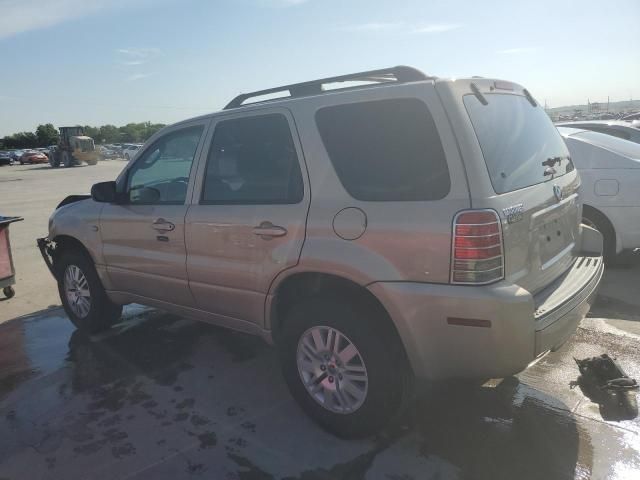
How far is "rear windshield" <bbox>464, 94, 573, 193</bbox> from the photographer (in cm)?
264

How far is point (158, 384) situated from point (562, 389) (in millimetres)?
2813

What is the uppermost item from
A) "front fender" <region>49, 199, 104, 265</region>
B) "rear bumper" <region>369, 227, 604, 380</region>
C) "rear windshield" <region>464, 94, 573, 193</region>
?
"rear windshield" <region>464, 94, 573, 193</region>

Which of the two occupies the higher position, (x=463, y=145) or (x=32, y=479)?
(x=463, y=145)

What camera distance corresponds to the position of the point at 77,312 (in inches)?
197

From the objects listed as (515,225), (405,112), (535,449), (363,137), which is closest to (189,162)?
(363,137)

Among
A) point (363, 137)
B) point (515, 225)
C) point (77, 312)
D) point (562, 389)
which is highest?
point (363, 137)

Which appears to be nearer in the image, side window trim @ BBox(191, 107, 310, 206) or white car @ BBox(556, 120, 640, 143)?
side window trim @ BBox(191, 107, 310, 206)

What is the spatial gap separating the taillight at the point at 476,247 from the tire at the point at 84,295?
11.4ft

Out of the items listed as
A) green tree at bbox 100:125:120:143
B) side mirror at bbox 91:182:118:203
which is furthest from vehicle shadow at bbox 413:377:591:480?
green tree at bbox 100:125:120:143

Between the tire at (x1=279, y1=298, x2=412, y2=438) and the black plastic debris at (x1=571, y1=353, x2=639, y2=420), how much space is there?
137cm

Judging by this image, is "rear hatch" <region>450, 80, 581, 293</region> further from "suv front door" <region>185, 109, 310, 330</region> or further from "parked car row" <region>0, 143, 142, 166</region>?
"parked car row" <region>0, 143, 142, 166</region>

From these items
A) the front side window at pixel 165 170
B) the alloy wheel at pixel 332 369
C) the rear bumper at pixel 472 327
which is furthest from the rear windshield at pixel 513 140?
the front side window at pixel 165 170

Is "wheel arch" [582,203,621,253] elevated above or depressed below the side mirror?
below

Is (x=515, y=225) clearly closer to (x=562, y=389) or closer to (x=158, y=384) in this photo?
(x=562, y=389)
